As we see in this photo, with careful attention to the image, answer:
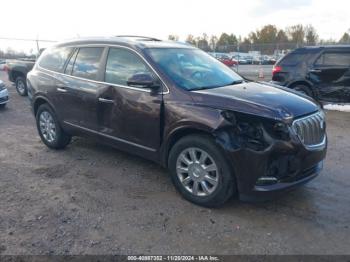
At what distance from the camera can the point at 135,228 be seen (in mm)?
3562

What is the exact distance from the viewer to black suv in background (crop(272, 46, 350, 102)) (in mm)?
9117

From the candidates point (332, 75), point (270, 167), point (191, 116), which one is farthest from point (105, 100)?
point (332, 75)

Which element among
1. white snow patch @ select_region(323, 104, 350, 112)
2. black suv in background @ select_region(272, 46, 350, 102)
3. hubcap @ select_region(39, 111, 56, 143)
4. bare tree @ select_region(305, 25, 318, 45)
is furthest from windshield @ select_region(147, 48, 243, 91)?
bare tree @ select_region(305, 25, 318, 45)

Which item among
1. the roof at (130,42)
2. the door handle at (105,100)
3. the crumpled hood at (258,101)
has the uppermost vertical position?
the roof at (130,42)

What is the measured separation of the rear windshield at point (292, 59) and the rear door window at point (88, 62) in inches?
256

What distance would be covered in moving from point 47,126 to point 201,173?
3407 millimetres

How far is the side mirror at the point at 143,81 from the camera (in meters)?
4.11

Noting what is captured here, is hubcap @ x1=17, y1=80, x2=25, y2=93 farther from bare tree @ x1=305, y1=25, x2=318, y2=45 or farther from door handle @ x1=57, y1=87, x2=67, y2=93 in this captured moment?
bare tree @ x1=305, y1=25, x2=318, y2=45

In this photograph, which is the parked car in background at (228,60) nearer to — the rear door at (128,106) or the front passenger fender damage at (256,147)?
Result: the rear door at (128,106)

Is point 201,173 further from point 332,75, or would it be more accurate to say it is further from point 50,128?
point 332,75

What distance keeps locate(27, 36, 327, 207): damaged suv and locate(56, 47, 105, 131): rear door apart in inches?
0.6

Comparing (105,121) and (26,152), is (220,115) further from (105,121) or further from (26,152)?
(26,152)

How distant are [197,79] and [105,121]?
4.73 ft

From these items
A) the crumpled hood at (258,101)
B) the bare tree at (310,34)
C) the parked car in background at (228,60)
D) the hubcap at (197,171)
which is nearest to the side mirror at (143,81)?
the crumpled hood at (258,101)
